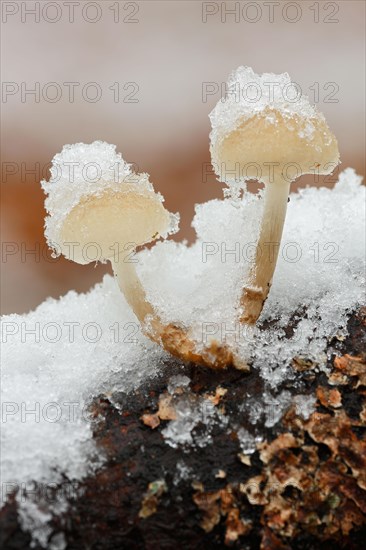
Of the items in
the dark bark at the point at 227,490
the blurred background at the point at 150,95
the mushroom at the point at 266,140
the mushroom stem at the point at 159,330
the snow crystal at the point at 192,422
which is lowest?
the dark bark at the point at 227,490

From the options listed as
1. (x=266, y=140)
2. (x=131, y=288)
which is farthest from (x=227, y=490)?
(x=266, y=140)

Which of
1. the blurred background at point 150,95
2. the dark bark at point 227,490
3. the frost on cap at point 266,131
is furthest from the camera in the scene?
the blurred background at point 150,95

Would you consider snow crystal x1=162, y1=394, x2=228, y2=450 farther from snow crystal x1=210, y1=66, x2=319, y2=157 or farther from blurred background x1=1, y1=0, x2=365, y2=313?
blurred background x1=1, y1=0, x2=365, y2=313

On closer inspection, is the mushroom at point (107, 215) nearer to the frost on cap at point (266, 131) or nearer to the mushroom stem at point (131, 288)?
the mushroom stem at point (131, 288)

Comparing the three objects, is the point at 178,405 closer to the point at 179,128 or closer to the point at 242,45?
the point at 179,128

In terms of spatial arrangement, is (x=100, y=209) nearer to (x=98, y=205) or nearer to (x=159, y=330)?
(x=98, y=205)

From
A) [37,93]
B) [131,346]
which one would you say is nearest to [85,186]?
[131,346]

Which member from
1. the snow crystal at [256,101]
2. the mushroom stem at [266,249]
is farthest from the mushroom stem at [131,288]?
the snow crystal at [256,101]
